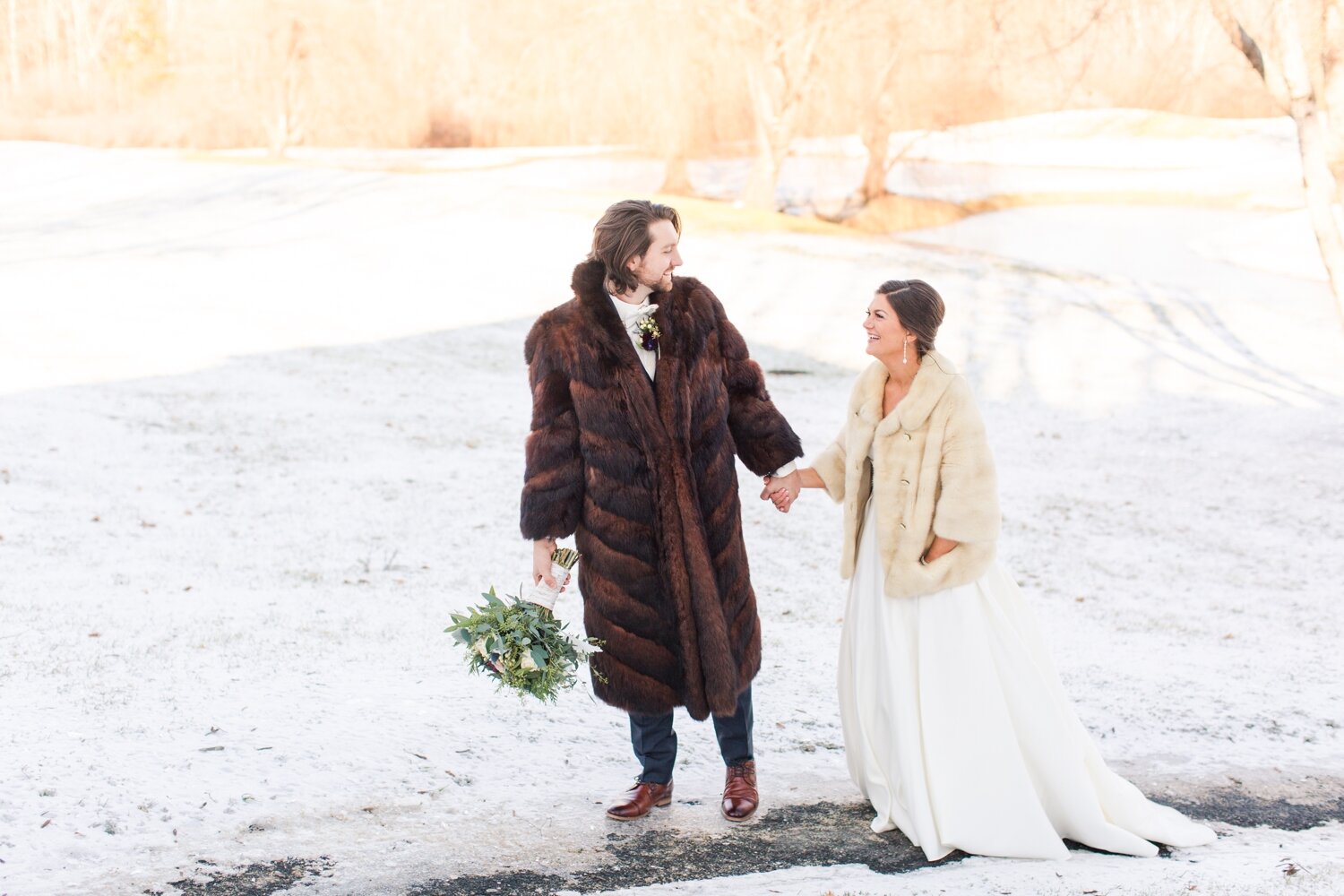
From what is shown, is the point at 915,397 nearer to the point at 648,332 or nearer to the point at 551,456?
the point at 648,332

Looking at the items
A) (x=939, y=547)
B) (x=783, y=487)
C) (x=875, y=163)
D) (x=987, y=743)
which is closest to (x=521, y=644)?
(x=783, y=487)

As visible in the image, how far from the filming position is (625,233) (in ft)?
10.7

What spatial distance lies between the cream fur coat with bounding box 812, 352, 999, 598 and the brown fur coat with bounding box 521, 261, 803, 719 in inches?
17.7

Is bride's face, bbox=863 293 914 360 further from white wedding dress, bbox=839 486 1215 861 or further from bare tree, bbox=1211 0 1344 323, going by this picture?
bare tree, bbox=1211 0 1344 323

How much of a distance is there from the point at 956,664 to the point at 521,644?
3.86ft

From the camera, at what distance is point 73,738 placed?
3891 millimetres

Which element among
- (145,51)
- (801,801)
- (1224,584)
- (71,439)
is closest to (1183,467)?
(1224,584)

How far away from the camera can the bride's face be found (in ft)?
10.8

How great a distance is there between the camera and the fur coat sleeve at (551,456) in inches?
131

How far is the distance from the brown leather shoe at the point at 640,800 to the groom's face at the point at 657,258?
4.79 feet

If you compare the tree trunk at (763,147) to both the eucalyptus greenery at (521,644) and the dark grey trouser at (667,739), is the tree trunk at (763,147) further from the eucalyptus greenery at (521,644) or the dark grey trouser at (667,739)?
the eucalyptus greenery at (521,644)

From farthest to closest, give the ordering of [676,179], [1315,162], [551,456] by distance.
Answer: [676,179]
[1315,162]
[551,456]

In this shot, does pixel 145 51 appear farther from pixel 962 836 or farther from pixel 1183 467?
pixel 962 836

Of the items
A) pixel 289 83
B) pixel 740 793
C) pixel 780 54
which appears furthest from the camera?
pixel 289 83
